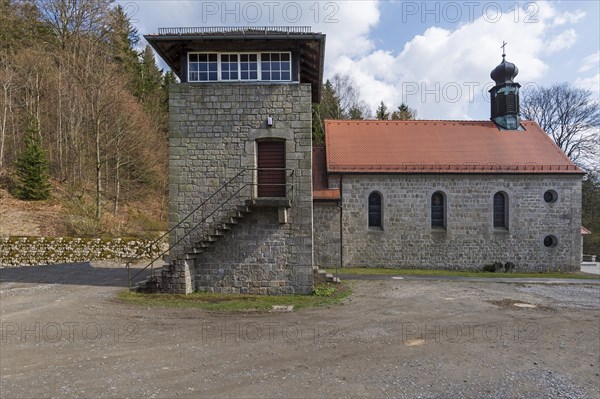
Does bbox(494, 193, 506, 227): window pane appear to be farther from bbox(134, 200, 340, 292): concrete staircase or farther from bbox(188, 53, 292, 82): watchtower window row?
bbox(134, 200, 340, 292): concrete staircase

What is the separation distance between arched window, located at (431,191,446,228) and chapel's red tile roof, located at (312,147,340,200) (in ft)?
17.8

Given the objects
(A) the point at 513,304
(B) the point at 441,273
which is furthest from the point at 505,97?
(A) the point at 513,304

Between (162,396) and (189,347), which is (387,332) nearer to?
(189,347)

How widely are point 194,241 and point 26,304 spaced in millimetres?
4632

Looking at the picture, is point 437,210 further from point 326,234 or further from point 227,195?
point 227,195

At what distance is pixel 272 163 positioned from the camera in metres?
12.2

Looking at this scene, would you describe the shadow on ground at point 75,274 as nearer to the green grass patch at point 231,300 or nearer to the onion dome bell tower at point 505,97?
the green grass patch at point 231,300

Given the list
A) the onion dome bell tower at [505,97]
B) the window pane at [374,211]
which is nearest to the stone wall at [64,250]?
the window pane at [374,211]

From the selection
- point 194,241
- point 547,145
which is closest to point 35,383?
point 194,241

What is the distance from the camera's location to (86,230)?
1883 cm

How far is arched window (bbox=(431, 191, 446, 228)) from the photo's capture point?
20.5m

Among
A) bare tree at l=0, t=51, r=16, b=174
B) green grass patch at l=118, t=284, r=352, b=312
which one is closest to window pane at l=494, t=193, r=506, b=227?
green grass patch at l=118, t=284, r=352, b=312

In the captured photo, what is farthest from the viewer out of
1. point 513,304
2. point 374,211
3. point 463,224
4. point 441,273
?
point 374,211

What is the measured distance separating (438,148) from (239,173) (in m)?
13.7
